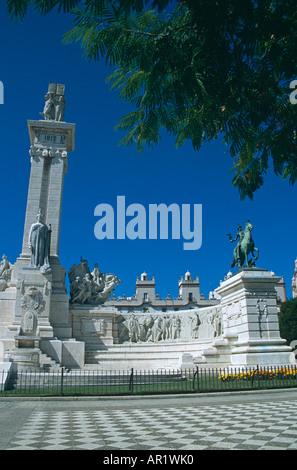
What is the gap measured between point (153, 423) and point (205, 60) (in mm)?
6514

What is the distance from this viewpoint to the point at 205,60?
15.8 feet

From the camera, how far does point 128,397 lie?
39.7ft

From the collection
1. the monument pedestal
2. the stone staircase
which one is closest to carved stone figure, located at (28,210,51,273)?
the stone staircase

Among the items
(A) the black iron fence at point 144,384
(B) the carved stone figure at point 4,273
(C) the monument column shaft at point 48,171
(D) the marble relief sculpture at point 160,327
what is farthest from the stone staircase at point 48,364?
(C) the monument column shaft at point 48,171

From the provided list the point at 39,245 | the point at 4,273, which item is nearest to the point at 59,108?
the point at 39,245

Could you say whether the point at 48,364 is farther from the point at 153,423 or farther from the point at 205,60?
the point at 205,60

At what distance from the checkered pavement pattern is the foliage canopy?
4182mm

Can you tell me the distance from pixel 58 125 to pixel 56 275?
428 inches

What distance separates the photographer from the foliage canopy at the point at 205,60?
14.8ft

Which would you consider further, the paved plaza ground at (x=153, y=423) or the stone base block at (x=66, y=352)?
the stone base block at (x=66, y=352)

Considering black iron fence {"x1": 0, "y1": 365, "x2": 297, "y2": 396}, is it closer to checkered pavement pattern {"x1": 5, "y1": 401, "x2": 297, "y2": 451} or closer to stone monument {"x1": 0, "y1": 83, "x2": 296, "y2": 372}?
stone monument {"x1": 0, "y1": 83, "x2": 296, "y2": 372}

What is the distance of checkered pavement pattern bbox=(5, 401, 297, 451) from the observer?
18.2 ft

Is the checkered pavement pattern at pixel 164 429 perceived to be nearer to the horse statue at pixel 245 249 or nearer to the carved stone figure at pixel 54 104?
the horse statue at pixel 245 249

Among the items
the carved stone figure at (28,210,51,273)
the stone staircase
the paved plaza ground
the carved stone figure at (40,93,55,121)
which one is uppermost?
the carved stone figure at (40,93,55,121)
